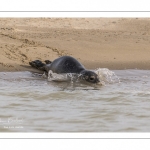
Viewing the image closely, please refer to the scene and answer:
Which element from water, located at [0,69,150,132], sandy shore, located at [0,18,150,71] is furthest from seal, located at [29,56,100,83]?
sandy shore, located at [0,18,150,71]

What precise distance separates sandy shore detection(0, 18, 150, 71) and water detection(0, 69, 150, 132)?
1459 millimetres

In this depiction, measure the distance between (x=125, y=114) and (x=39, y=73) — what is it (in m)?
3.91

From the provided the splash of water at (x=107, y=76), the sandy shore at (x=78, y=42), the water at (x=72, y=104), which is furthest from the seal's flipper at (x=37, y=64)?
the splash of water at (x=107, y=76)

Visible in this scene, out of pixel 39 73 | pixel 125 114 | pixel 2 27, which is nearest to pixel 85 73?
pixel 39 73

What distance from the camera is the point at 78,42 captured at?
1252 cm

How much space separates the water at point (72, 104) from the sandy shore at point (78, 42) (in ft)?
4.79

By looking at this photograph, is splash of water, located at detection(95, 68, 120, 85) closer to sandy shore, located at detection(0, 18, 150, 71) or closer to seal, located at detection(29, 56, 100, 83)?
seal, located at detection(29, 56, 100, 83)

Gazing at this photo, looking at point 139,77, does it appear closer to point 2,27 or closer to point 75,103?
point 75,103

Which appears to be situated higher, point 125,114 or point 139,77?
point 139,77

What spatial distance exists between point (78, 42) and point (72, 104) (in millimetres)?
6112

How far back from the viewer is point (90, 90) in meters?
7.77

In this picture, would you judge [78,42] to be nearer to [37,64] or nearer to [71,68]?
[37,64]
